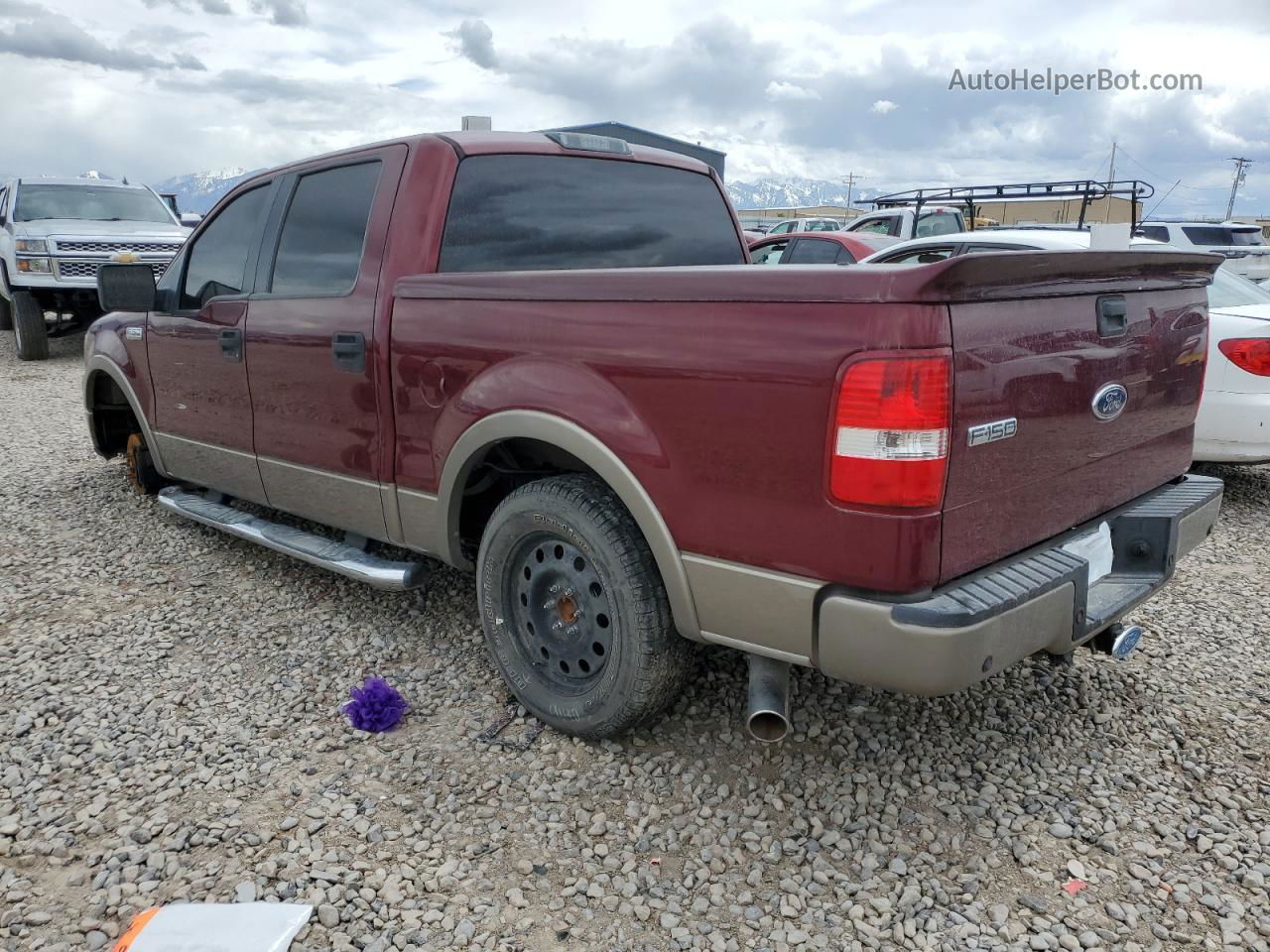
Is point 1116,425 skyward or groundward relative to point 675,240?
groundward

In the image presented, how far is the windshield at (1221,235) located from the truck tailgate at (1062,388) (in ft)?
47.4

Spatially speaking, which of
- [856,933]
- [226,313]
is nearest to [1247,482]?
[856,933]

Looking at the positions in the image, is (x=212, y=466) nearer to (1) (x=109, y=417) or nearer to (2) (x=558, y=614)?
(1) (x=109, y=417)

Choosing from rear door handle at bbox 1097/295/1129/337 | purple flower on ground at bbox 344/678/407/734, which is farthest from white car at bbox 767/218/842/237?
purple flower on ground at bbox 344/678/407/734

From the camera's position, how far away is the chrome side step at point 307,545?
3.36 m

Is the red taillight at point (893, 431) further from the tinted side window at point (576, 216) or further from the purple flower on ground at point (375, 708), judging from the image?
the purple flower on ground at point (375, 708)

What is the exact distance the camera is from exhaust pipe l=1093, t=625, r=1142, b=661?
277 cm

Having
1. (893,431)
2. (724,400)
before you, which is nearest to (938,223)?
(724,400)

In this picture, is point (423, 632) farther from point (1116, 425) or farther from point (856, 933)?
point (1116, 425)

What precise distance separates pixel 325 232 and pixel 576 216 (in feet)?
3.14

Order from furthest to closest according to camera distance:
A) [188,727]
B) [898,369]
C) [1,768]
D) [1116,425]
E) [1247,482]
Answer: [1247,482] → [188,727] → [1,768] → [1116,425] → [898,369]

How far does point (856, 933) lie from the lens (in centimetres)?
220

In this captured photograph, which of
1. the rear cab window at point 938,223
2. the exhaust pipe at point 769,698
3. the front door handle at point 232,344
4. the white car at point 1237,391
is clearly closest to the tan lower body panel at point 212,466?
the front door handle at point 232,344

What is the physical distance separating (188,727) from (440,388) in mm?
1383
